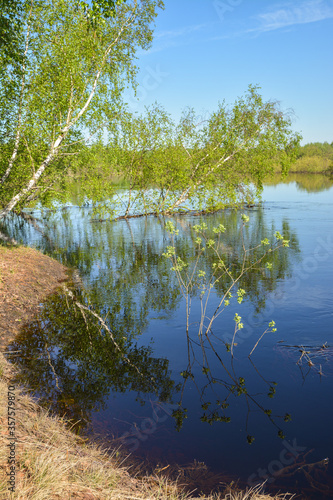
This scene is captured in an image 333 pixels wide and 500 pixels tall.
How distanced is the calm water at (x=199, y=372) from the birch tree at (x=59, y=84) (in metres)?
7.27

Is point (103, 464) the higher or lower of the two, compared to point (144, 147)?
lower

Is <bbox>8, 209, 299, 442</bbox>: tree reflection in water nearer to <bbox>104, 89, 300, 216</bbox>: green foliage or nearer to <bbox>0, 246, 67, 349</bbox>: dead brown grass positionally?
<bbox>0, 246, 67, 349</bbox>: dead brown grass

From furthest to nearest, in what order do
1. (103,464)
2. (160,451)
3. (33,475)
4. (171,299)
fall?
(171,299) < (160,451) < (103,464) < (33,475)

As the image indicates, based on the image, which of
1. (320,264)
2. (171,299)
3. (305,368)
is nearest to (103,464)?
(305,368)

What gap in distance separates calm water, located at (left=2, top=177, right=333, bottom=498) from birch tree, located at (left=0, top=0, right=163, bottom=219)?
727 cm

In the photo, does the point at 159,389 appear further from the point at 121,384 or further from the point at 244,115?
the point at 244,115

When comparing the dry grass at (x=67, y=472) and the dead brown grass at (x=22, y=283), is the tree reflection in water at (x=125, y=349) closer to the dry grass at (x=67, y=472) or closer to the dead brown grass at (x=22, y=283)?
the dead brown grass at (x=22, y=283)

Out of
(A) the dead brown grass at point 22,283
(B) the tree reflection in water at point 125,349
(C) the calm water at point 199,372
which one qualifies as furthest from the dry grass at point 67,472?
(A) the dead brown grass at point 22,283

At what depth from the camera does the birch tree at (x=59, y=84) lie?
60.6ft

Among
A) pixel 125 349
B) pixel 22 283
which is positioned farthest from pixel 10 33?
pixel 125 349

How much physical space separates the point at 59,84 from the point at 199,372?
15.5 metres

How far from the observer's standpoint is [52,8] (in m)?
19.0

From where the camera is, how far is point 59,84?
18578 millimetres

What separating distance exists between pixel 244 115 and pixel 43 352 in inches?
1384
